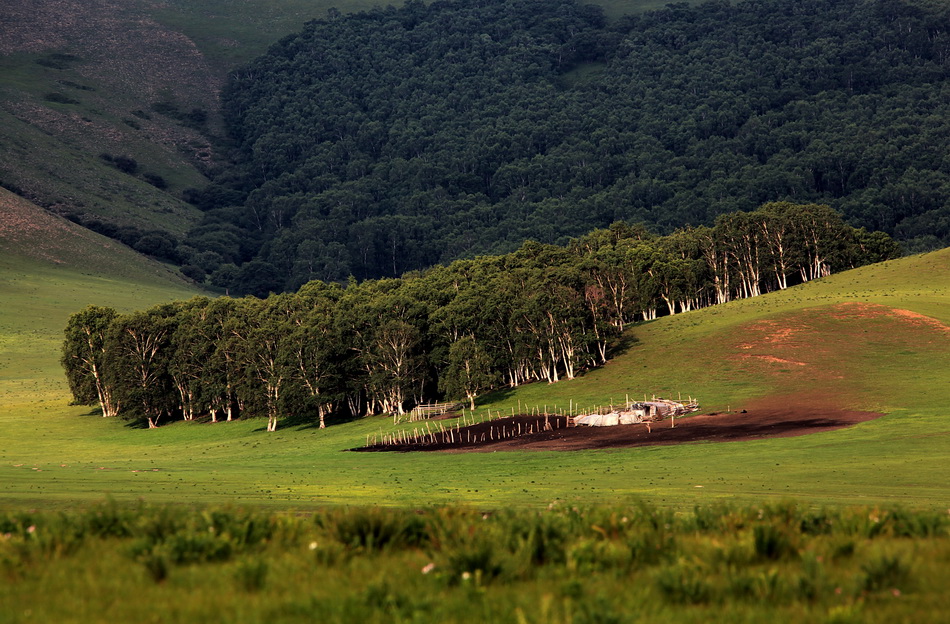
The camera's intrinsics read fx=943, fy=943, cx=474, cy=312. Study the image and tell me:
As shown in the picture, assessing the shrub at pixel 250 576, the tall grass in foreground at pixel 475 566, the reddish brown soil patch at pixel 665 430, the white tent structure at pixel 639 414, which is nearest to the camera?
the tall grass in foreground at pixel 475 566

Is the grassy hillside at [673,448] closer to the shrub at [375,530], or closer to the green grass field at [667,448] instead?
the green grass field at [667,448]

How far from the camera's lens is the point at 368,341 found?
110000 mm

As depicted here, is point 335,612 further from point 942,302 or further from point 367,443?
point 942,302

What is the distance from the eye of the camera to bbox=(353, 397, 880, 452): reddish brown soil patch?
225 ft

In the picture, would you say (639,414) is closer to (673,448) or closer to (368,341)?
(673,448)

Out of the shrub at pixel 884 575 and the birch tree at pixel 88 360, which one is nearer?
the shrub at pixel 884 575

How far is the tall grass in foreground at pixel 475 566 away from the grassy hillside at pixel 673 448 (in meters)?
19.7

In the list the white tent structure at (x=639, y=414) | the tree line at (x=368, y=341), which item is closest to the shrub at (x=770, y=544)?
the white tent structure at (x=639, y=414)

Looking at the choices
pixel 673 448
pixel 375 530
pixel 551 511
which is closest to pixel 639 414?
pixel 673 448

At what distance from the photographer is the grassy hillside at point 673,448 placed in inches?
1745

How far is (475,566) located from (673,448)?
170 ft

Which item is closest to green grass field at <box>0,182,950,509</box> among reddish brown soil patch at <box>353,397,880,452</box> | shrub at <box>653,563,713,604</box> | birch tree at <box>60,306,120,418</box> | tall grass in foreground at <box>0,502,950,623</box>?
reddish brown soil patch at <box>353,397,880,452</box>

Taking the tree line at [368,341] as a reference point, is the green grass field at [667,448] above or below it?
below

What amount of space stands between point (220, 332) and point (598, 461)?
2962 inches
